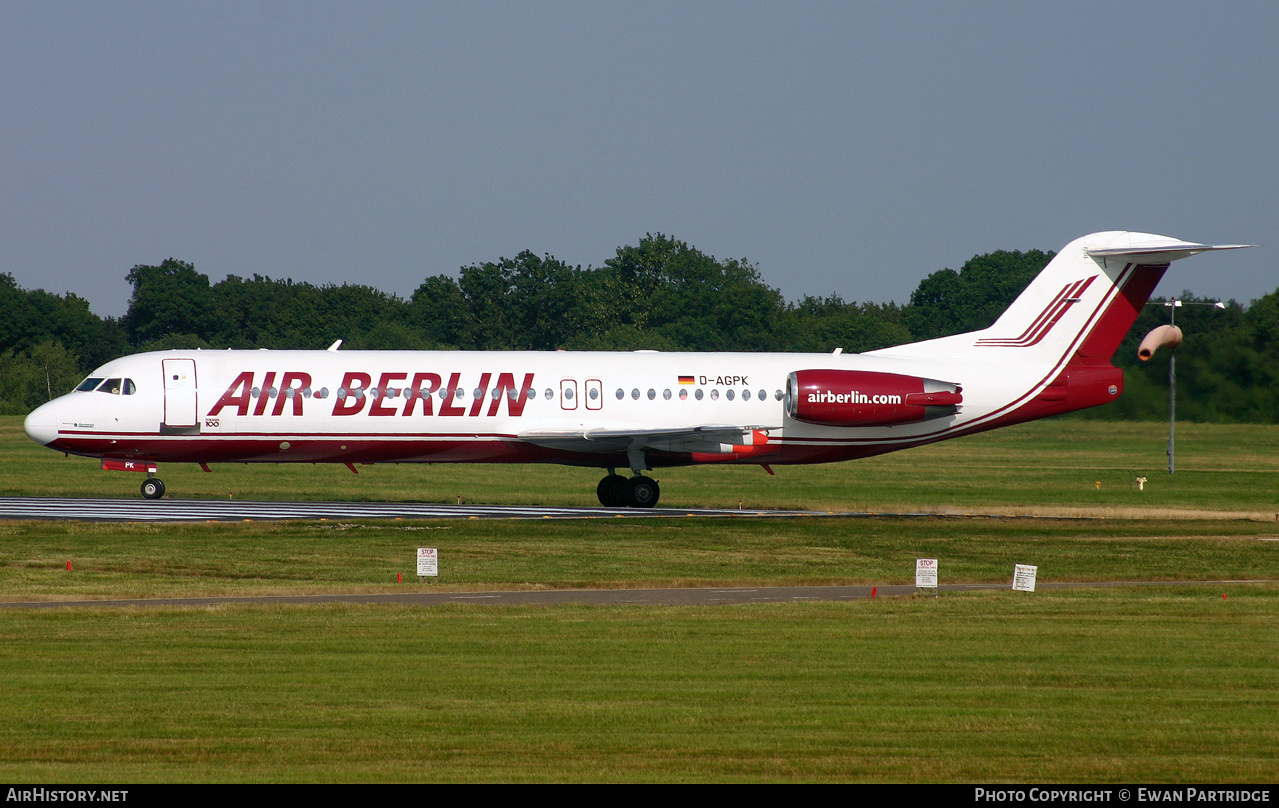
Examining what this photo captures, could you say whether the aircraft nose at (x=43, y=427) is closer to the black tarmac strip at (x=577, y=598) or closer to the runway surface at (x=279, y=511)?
the runway surface at (x=279, y=511)

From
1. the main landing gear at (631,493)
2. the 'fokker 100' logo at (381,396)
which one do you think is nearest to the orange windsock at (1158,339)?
the main landing gear at (631,493)

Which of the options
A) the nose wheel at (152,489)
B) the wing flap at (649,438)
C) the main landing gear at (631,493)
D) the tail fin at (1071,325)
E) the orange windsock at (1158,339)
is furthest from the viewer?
the orange windsock at (1158,339)

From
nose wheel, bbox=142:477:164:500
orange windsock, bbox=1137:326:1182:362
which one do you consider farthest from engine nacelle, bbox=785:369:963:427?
nose wheel, bbox=142:477:164:500

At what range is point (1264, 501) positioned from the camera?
44.2m

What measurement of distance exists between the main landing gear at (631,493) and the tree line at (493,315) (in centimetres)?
5447

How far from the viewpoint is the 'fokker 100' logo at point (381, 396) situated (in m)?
35.2

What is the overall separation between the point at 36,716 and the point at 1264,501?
132ft

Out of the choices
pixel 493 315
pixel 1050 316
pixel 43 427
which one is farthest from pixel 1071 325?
pixel 493 315

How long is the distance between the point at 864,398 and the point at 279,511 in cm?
1583

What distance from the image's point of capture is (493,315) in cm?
11556

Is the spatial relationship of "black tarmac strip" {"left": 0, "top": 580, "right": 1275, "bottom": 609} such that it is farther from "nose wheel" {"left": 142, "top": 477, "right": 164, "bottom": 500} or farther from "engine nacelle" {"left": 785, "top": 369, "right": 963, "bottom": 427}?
"nose wheel" {"left": 142, "top": 477, "right": 164, "bottom": 500}

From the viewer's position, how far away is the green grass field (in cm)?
1163

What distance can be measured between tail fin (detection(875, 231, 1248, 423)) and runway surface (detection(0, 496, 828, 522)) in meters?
7.28
